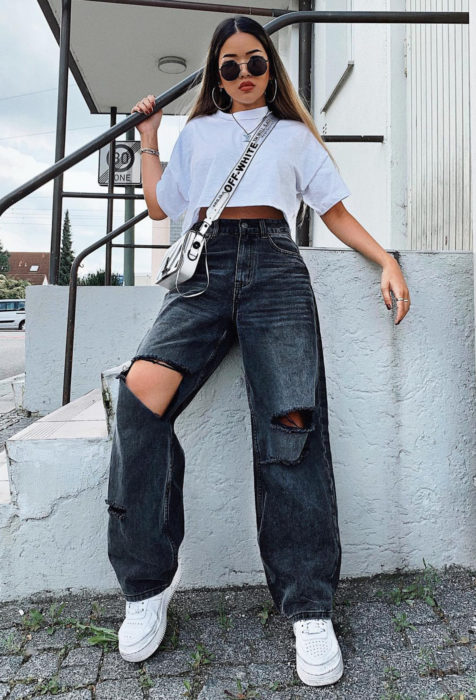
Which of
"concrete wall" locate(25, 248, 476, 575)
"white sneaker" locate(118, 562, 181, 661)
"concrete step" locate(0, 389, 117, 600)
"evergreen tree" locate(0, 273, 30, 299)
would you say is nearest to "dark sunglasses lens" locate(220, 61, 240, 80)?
"concrete wall" locate(25, 248, 476, 575)

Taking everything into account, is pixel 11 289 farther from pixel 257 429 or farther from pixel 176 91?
pixel 257 429

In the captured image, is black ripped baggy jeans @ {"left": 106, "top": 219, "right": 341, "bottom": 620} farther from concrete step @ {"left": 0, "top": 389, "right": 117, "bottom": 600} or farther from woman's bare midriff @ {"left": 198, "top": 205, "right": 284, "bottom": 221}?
concrete step @ {"left": 0, "top": 389, "right": 117, "bottom": 600}

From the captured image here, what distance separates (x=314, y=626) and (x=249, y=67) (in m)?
1.60

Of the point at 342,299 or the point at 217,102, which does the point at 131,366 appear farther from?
the point at 217,102

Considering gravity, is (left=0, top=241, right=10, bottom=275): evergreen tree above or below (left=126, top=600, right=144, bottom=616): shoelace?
above

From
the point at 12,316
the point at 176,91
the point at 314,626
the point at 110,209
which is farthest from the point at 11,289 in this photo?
the point at 314,626

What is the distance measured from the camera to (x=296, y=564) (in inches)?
66.9

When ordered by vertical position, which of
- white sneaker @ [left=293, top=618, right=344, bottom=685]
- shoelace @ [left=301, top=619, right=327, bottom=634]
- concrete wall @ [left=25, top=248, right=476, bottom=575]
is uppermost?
concrete wall @ [left=25, top=248, right=476, bottom=575]

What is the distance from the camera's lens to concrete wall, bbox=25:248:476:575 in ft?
6.89

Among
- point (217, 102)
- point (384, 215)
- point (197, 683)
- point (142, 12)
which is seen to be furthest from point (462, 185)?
point (142, 12)

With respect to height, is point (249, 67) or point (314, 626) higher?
point (249, 67)

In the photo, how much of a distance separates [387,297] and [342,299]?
0.19 meters

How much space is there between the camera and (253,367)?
1785 mm

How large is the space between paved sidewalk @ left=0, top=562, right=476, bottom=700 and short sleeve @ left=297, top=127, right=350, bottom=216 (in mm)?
1262
